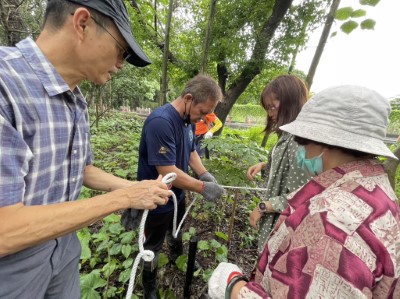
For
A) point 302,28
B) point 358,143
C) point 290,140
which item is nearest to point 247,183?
point 290,140

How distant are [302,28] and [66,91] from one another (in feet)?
21.9

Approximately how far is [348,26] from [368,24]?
90mm

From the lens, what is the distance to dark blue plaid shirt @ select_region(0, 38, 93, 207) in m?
0.78

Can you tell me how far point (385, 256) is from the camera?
697 millimetres

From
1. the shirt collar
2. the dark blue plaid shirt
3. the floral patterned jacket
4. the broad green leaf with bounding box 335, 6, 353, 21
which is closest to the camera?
the floral patterned jacket

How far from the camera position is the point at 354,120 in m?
0.81

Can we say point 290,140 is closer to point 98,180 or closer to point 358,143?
point 358,143

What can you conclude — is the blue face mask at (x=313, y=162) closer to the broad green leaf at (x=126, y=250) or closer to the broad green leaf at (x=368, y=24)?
the broad green leaf at (x=368, y=24)

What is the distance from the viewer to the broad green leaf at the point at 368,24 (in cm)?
115

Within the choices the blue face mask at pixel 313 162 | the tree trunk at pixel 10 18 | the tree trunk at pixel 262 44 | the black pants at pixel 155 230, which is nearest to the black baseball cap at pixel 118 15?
the blue face mask at pixel 313 162

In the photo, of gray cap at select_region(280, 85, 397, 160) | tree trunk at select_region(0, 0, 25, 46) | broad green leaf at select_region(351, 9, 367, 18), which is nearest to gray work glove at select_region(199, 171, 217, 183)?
gray cap at select_region(280, 85, 397, 160)

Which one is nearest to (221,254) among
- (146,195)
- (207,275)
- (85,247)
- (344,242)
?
(207,275)

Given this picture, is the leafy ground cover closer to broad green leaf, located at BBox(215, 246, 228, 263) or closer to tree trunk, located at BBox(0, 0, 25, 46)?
broad green leaf, located at BBox(215, 246, 228, 263)

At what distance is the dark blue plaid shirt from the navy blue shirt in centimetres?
71
